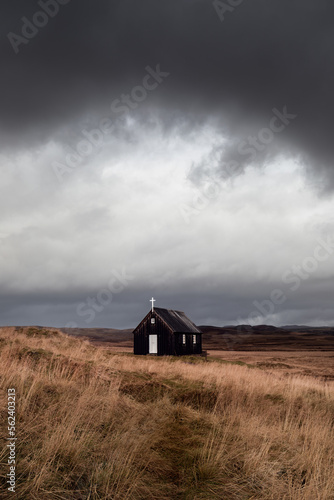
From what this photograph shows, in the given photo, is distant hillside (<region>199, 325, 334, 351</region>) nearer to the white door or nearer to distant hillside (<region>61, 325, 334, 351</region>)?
distant hillside (<region>61, 325, 334, 351</region>)

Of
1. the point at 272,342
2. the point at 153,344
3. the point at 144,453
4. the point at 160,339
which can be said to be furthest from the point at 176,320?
the point at 272,342

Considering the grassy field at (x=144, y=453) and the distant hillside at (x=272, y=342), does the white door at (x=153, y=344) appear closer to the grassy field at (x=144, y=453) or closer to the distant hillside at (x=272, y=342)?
the grassy field at (x=144, y=453)

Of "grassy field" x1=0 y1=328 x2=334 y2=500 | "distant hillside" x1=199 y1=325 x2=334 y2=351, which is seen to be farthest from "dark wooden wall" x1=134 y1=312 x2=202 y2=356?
"distant hillside" x1=199 y1=325 x2=334 y2=351

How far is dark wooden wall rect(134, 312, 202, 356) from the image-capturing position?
130ft

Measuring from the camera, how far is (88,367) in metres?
10.4

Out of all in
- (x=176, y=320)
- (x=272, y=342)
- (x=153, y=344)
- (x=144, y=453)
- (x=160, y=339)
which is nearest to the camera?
(x=144, y=453)

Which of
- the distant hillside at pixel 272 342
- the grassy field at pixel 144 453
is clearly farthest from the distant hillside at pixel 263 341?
the grassy field at pixel 144 453

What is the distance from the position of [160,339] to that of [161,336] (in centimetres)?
34

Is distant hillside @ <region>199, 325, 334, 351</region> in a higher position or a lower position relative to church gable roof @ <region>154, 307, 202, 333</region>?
lower

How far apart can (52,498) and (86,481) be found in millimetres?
525

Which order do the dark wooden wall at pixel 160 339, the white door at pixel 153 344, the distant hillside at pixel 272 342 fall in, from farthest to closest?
1. the distant hillside at pixel 272 342
2. the white door at pixel 153 344
3. the dark wooden wall at pixel 160 339

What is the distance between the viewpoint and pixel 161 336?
132 ft

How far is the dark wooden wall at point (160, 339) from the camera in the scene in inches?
1561

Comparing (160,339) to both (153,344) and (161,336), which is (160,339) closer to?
(161,336)
